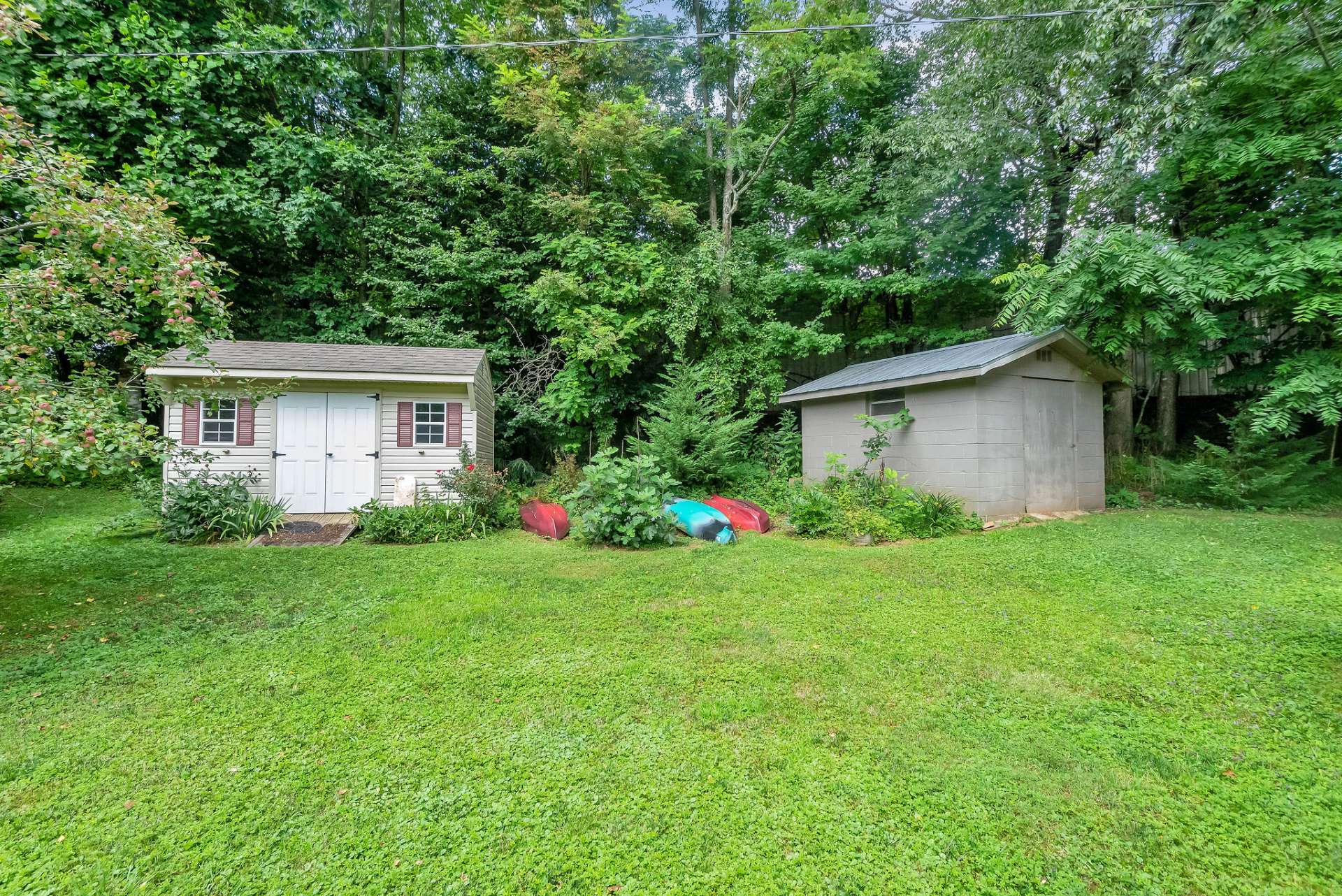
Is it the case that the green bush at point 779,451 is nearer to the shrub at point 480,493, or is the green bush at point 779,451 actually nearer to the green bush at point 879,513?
the green bush at point 879,513

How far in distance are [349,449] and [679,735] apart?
8.28 m

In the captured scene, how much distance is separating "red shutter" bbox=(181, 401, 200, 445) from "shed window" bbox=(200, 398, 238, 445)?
0.15ft

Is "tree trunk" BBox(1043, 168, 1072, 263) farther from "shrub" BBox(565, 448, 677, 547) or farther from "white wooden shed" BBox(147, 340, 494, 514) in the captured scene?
"white wooden shed" BBox(147, 340, 494, 514)

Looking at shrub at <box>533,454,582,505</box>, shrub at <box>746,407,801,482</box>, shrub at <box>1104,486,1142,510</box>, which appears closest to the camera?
shrub at <box>1104,486,1142,510</box>

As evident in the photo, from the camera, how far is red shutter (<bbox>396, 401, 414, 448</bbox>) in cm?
865

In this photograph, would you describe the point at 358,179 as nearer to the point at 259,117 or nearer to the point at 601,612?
the point at 259,117

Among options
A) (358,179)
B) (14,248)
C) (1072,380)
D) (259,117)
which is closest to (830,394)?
(1072,380)

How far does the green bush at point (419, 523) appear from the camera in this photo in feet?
22.8

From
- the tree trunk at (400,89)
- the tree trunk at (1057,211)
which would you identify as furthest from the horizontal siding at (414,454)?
the tree trunk at (1057,211)

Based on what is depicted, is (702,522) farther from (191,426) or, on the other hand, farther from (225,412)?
(191,426)

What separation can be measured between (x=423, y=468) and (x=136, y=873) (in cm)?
750

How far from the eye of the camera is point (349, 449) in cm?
852

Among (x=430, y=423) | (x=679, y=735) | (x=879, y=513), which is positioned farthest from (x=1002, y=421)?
(x=430, y=423)

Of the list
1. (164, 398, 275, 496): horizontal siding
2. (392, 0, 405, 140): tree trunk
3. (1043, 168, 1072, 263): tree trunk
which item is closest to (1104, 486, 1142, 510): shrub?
(1043, 168, 1072, 263): tree trunk
